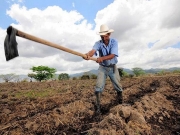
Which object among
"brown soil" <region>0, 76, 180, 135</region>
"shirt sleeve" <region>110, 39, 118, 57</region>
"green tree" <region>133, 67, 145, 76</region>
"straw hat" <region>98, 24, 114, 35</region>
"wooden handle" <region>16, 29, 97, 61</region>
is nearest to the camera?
"wooden handle" <region>16, 29, 97, 61</region>

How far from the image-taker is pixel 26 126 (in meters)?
4.75

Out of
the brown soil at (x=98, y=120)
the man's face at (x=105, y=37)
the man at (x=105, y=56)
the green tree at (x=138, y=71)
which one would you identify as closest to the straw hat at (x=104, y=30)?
the man at (x=105, y=56)

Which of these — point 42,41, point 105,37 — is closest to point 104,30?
point 105,37

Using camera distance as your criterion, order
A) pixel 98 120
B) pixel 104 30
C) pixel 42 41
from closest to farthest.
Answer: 1. pixel 42 41
2. pixel 98 120
3. pixel 104 30

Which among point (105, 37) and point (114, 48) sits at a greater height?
point (105, 37)

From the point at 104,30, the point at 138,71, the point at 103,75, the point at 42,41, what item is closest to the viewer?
the point at 42,41

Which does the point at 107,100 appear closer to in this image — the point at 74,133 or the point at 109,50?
the point at 109,50

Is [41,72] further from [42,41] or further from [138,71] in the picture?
[42,41]

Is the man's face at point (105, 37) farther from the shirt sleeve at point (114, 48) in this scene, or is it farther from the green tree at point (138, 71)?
the green tree at point (138, 71)

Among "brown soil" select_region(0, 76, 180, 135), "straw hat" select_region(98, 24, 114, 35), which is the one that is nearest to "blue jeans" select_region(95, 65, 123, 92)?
"brown soil" select_region(0, 76, 180, 135)

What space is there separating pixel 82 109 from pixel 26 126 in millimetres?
1704

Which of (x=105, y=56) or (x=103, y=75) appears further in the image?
(x=103, y=75)

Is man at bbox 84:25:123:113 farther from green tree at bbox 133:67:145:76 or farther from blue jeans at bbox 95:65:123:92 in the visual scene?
green tree at bbox 133:67:145:76

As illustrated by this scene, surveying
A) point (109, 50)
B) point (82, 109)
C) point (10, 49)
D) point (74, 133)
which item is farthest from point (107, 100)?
point (10, 49)
